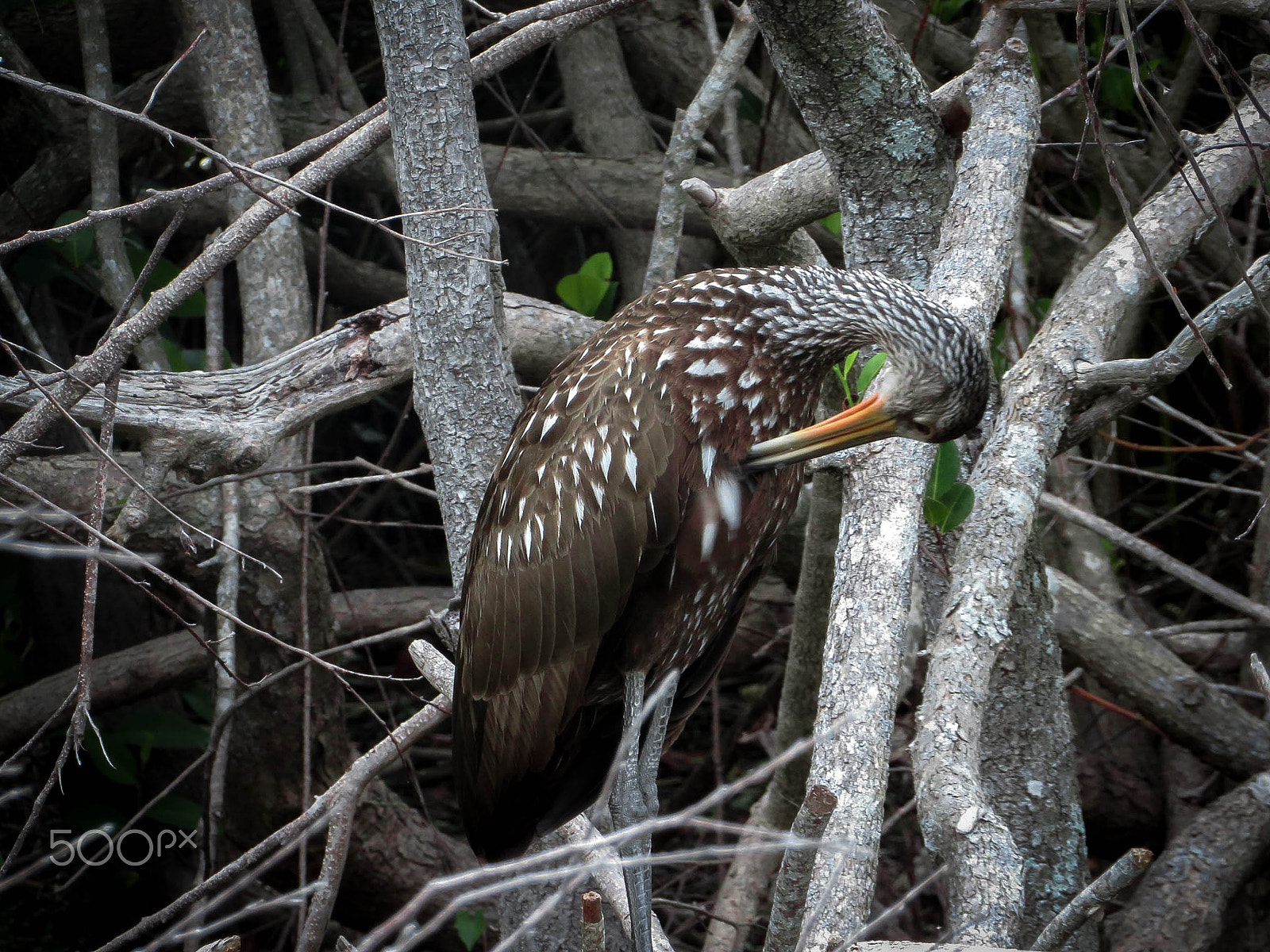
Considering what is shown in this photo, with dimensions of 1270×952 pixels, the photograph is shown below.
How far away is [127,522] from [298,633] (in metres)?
1.28

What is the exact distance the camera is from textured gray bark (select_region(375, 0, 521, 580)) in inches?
89.9

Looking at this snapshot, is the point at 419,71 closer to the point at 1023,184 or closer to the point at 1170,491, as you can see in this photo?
the point at 1023,184

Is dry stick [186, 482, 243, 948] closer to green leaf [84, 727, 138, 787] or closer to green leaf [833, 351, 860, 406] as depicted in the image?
green leaf [84, 727, 138, 787]

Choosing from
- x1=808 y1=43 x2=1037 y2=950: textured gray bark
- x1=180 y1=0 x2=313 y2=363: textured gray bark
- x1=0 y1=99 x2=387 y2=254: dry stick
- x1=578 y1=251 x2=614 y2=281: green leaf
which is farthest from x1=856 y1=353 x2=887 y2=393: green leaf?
x1=180 y1=0 x2=313 y2=363: textured gray bark

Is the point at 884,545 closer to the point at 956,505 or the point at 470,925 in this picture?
the point at 956,505

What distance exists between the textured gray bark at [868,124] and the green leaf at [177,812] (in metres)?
2.72

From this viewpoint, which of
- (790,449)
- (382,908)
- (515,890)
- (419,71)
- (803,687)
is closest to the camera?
(790,449)

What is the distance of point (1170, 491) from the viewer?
451 centimetres

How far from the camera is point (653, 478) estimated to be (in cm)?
213

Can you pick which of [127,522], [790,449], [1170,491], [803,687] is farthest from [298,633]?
[1170,491]

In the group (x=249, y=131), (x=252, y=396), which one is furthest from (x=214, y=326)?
(x=252, y=396)

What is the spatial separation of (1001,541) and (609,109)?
114 inches

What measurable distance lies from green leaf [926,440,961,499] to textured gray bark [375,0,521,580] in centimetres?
91

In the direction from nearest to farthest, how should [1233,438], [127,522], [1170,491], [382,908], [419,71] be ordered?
[419,71] → [127,522] → [382,908] → [1233,438] → [1170,491]
